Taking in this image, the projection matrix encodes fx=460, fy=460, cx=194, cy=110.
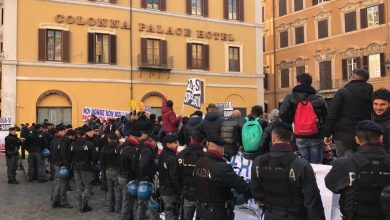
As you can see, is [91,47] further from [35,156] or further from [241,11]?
[35,156]

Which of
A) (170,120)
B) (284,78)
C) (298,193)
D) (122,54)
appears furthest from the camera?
(284,78)

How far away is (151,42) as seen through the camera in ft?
101

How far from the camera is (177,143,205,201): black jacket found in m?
7.04

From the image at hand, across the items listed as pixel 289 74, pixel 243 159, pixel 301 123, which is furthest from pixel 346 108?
pixel 289 74

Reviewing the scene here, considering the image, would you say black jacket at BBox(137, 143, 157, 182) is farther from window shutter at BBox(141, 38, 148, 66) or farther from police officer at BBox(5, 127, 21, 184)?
window shutter at BBox(141, 38, 148, 66)

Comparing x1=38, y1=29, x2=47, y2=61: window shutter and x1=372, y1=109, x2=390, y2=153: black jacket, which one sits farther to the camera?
x1=38, y1=29, x2=47, y2=61: window shutter

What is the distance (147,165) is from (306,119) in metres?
3.42

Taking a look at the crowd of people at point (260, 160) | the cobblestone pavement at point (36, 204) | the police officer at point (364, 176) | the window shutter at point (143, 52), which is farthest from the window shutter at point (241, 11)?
the police officer at point (364, 176)

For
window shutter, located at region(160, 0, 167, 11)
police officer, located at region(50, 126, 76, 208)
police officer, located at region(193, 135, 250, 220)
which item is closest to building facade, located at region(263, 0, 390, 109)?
window shutter, located at region(160, 0, 167, 11)

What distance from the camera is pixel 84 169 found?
37.6 ft

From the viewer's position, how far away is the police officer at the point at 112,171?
427 inches

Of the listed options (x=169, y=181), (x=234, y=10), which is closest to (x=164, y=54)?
(x=234, y=10)

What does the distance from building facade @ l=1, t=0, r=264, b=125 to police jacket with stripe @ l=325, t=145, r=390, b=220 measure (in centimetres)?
2488

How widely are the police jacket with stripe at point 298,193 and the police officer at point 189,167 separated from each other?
2054 millimetres
